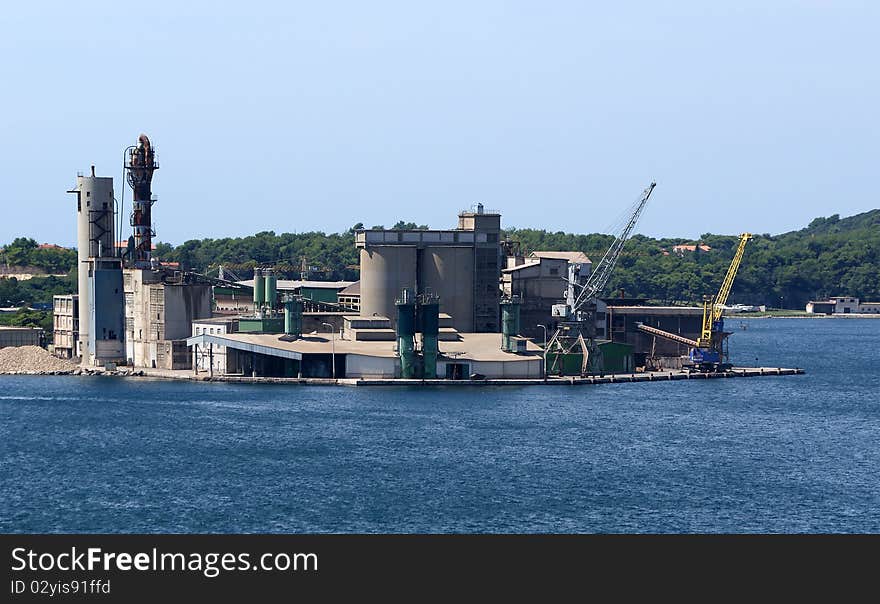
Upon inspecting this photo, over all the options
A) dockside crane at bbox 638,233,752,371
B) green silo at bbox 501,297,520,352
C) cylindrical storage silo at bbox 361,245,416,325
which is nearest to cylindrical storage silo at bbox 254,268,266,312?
cylindrical storage silo at bbox 361,245,416,325

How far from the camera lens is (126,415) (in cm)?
11131

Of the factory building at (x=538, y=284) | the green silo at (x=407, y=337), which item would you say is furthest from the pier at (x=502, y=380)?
the factory building at (x=538, y=284)

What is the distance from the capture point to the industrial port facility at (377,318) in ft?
443

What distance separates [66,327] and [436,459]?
7801 cm

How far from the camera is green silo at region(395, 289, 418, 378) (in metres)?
132

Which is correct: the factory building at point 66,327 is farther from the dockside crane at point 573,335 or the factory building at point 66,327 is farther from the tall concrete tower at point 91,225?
the dockside crane at point 573,335

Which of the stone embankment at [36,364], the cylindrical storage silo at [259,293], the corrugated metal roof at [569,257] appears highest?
the corrugated metal roof at [569,257]

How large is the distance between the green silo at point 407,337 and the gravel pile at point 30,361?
1325 inches

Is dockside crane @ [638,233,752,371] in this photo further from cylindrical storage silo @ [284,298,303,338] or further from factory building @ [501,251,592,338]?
cylindrical storage silo @ [284,298,303,338]

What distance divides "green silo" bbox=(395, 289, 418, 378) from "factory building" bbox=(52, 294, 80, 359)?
37665 millimetres

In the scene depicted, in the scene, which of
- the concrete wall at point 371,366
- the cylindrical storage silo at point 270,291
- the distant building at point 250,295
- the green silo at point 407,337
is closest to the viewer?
the green silo at point 407,337

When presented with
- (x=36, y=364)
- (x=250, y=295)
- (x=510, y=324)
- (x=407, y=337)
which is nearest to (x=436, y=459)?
(x=407, y=337)

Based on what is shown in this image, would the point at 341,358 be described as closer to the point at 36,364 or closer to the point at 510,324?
the point at 510,324
